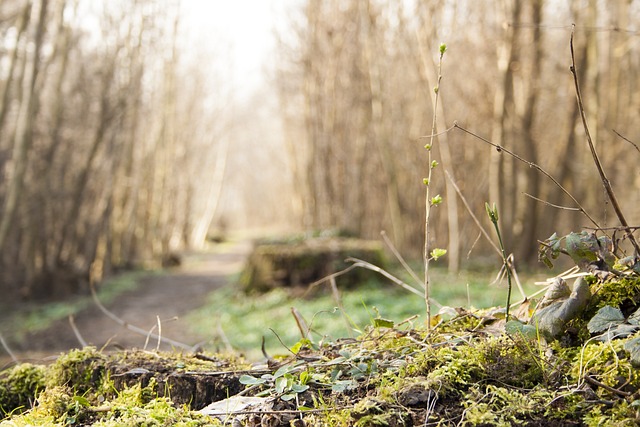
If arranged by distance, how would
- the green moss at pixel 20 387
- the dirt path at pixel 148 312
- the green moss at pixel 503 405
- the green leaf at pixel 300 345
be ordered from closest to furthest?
the green moss at pixel 503 405
the green leaf at pixel 300 345
the green moss at pixel 20 387
the dirt path at pixel 148 312

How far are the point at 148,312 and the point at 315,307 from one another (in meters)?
3.48

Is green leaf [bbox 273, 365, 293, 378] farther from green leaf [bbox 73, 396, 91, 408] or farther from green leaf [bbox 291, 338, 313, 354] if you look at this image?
green leaf [bbox 73, 396, 91, 408]

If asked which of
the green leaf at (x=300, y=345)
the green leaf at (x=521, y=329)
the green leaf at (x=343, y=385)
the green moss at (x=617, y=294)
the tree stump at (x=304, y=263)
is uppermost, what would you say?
the green moss at (x=617, y=294)

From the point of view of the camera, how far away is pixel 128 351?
217 cm

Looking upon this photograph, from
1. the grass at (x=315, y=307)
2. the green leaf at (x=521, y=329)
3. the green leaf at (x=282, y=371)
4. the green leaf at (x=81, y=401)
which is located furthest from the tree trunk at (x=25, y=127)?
the green leaf at (x=521, y=329)

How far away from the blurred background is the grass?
2.18m

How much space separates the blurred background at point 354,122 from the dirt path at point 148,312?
1.62 m

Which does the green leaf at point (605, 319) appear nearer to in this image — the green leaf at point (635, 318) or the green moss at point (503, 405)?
the green leaf at point (635, 318)

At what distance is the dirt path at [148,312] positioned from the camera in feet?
27.9

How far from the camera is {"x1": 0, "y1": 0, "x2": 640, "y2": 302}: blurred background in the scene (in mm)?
11539

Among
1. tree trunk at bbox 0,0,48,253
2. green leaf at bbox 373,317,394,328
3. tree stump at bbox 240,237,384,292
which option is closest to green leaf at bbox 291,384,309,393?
green leaf at bbox 373,317,394,328

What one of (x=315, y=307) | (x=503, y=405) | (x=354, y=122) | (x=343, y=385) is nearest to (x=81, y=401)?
(x=343, y=385)

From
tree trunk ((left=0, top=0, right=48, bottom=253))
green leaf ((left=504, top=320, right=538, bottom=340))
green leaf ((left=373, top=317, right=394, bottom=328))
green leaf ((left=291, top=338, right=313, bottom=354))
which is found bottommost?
green leaf ((left=291, top=338, right=313, bottom=354))

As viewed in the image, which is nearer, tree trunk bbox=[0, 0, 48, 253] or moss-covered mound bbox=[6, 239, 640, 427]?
moss-covered mound bbox=[6, 239, 640, 427]
